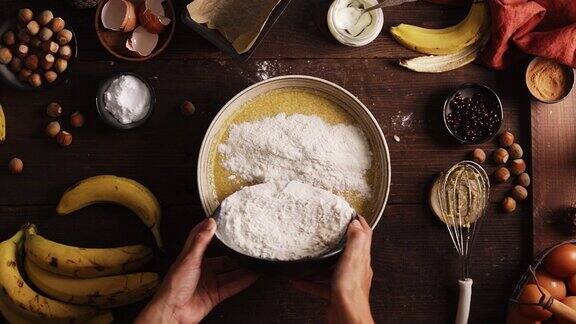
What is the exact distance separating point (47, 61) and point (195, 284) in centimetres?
66

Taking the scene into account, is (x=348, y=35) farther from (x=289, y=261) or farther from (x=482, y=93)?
(x=289, y=261)

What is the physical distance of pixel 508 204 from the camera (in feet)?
5.23

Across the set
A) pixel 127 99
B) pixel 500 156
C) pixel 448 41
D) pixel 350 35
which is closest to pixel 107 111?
pixel 127 99

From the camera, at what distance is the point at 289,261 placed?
129cm

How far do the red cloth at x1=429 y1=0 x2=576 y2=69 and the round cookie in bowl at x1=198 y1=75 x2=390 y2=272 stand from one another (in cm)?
39

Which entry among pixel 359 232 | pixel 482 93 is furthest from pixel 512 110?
pixel 359 232

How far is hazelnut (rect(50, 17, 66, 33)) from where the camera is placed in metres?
1.55

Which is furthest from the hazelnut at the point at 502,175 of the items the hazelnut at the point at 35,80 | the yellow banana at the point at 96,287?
the hazelnut at the point at 35,80

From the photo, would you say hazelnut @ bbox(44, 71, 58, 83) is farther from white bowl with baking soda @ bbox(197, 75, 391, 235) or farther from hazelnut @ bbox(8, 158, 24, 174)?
white bowl with baking soda @ bbox(197, 75, 391, 235)

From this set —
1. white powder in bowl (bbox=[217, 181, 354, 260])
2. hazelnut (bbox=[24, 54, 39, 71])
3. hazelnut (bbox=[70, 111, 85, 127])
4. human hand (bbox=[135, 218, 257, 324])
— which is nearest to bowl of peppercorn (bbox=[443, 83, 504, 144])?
white powder in bowl (bbox=[217, 181, 354, 260])

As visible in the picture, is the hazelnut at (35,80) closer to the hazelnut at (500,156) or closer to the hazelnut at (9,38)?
the hazelnut at (9,38)

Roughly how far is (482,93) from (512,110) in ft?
0.36

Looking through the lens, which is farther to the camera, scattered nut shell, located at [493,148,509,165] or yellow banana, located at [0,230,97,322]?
scattered nut shell, located at [493,148,509,165]

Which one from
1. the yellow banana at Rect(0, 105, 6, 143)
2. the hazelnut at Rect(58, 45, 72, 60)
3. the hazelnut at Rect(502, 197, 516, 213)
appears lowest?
the yellow banana at Rect(0, 105, 6, 143)
